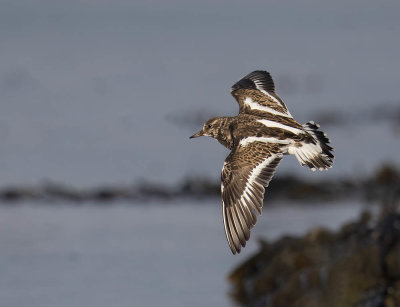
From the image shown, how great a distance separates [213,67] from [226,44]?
0.96 m

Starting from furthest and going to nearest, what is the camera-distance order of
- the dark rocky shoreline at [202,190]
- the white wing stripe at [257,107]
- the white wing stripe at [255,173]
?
1. the dark rocky shoreline at [202,190]
2. the white wing stripe at [257,107]
3. the white wing stripe at [255,173]

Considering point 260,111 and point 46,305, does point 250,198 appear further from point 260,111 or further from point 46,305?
point 46,305

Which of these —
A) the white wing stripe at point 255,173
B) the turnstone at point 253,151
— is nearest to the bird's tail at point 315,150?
the turnstone at point 253,151

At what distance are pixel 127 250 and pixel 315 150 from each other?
2.55m

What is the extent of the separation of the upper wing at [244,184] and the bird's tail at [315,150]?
20 centimetres

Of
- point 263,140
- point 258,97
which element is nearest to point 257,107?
point 258,97

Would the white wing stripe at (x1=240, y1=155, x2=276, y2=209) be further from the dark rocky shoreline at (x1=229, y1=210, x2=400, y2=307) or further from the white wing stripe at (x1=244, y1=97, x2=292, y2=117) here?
the dark rocky shoreline at (x1=229, y1=210, x2=400, y2=307)

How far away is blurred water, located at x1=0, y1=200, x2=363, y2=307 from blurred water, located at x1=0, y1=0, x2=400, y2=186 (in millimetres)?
514

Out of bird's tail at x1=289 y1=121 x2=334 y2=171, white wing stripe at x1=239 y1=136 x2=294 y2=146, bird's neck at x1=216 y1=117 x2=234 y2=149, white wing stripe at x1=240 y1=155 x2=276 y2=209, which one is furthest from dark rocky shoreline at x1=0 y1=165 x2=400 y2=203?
white wing stripe at x1=240 y1=155 x2=276 y2=209

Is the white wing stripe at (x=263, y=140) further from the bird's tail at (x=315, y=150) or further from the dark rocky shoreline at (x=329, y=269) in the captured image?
the dark rocky shoreline at (x=329, y=269)

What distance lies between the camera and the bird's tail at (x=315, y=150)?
5367 mm

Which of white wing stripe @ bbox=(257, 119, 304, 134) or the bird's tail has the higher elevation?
white wing stripe @ bbox=(257, 119, 304, 134)

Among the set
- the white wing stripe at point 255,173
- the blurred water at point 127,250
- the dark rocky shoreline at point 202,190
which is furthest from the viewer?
the dark rocky shoreline at point 202,190

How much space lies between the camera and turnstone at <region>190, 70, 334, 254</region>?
499 cm
